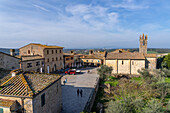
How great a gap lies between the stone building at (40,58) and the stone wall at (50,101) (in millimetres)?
16171

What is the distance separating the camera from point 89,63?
48125 mm

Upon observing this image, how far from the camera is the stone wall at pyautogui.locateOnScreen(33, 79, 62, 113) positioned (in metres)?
7.94

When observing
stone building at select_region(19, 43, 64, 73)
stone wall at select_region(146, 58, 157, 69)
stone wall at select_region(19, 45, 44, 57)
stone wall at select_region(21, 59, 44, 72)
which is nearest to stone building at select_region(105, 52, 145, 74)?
stone wall at select_region(146, 58, 157, 69)

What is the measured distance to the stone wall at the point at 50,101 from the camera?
7.94 metres

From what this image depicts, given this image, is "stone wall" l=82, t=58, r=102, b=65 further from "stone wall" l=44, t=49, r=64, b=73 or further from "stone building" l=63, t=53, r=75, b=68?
"stone wall" l=44, t=49, r=64, b=73

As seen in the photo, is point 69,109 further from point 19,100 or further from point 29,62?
point 29,62

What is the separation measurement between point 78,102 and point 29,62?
17.0m

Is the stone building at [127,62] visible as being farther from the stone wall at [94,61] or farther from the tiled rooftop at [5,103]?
the tiled rooftop at [5,103]

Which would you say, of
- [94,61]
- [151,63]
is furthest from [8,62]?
[151,63]

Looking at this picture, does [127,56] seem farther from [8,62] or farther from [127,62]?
[8,62]

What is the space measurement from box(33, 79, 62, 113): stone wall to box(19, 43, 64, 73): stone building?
1617 centimetres

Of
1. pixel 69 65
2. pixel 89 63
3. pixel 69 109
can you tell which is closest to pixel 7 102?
pixel 69 109

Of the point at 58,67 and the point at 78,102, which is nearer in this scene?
the point at 78,102

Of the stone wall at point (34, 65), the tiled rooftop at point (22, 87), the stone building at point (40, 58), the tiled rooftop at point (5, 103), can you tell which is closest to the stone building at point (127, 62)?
the stone building at point (40, 58)
